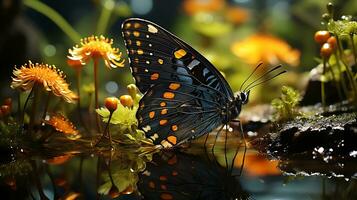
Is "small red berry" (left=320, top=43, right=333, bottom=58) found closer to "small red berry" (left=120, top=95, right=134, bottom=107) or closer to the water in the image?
the water

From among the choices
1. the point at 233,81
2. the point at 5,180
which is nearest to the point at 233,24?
the point at 233,81

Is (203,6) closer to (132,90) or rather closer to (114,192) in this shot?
(132,90)

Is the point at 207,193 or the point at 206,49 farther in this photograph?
the point at 206,49

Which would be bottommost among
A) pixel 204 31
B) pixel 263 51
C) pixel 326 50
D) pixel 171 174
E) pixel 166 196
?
pixel 166 196

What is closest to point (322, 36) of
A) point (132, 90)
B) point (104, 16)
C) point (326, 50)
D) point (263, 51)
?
point (326, 50)

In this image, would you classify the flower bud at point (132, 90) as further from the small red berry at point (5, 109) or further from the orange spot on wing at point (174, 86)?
the small red berry at point (5, 109)

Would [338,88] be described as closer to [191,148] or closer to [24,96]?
[191,148]

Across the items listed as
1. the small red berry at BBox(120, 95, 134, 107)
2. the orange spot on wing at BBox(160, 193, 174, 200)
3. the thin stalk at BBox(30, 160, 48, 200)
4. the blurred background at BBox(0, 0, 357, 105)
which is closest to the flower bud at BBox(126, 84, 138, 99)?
the small red berry at BBox(120, 95, 134, 107)
